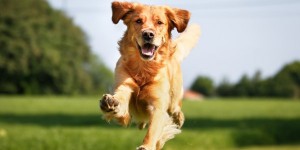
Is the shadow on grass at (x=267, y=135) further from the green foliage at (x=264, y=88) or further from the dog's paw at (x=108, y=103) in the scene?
the green foliage at (x=264, y=88)

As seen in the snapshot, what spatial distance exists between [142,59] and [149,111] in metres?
0.48

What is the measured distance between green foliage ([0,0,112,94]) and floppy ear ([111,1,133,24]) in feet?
212

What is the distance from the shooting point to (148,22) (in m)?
3.83

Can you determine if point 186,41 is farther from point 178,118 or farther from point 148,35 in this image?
point 148,35

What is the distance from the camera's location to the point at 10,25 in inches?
2921

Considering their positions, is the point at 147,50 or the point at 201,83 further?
the point at 201,83

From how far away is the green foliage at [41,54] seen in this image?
7175cm

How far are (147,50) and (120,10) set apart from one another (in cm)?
29

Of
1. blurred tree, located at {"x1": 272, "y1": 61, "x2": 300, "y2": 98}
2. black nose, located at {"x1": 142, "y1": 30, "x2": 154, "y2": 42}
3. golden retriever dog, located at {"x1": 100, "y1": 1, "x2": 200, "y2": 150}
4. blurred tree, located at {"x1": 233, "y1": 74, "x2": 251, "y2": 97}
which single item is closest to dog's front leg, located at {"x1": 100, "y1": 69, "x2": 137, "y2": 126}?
golden retriever dog, located at {"x1": 100, "y1": 1, "x2": 200, "y2": 150}

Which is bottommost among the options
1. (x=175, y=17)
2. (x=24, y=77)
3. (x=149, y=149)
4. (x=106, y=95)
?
(x=24, y=77)

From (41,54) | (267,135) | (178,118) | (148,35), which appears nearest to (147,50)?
(148,35)

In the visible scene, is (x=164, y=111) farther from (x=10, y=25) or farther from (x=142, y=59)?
(x=10, y=25)

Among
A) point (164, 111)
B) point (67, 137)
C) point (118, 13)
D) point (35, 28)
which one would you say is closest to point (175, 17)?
point (118, 13)

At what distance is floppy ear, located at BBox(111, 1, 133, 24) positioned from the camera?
3.93 metres
